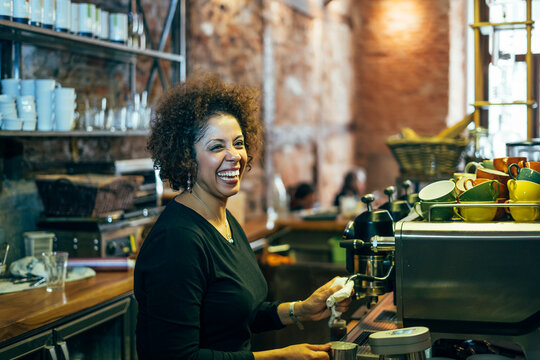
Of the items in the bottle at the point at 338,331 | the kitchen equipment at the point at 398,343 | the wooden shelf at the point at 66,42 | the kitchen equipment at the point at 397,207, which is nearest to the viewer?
the kitchen equipment at the point at 398,343

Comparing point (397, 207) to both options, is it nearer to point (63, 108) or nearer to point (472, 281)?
point (472, 281)

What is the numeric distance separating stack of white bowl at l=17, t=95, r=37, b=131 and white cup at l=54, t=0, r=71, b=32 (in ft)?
1.32

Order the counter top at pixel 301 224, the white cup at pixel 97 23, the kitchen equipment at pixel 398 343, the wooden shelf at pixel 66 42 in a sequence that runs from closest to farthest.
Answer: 1. the kitchen equipment at pixel 398 343
2. the wooden shelf at pixel 66 42
3. the white cup at pixel 97 23
4. the counter top at pixel 301 224

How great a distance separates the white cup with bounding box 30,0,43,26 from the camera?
277 cm

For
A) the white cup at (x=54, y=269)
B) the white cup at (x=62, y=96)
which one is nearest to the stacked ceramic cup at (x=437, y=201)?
the white cup at (x=54, y=269)

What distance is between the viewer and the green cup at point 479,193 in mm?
1638

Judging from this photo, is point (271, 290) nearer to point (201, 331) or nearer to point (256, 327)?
point (256, 327)

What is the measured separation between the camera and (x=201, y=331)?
161 cm

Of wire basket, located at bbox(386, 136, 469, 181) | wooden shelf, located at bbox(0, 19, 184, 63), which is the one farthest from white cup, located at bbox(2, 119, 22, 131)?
wire basket, located at bbox(386, 136, 469, 181)

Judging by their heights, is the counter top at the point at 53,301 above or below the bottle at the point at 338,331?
below

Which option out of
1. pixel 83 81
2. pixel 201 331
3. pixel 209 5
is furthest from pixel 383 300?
pixel 209 5

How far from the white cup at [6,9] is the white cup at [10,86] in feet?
0.91

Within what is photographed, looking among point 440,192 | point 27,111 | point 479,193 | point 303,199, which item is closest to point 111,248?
point 27,111

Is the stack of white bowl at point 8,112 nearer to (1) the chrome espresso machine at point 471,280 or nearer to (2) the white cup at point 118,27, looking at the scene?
(2) the white cup at point 118,27
